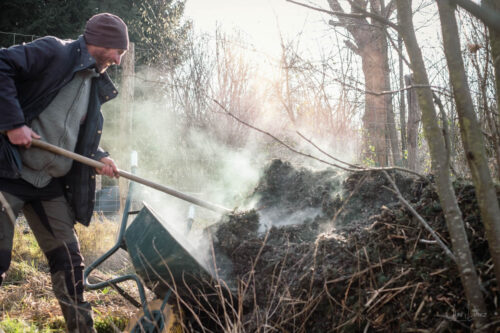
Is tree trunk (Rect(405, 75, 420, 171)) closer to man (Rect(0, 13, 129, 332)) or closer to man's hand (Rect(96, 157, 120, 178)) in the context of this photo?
man's hand (Rect(96, 157, 120, 178))

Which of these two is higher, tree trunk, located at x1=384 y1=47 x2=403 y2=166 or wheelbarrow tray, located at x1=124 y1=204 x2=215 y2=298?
tree trunk, located at x1=384 y1=47 x2=403 y2=166

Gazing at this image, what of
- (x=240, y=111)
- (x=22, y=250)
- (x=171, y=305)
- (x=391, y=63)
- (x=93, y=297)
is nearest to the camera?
(x=171, y=305)

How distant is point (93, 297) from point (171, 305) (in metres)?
1.59

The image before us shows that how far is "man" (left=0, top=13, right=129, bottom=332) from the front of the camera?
2.35 meters

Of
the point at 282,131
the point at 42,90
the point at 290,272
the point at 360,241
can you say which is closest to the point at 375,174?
the point at 360,241

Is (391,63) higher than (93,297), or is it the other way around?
(391,63)

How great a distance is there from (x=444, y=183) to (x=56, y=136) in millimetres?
2379

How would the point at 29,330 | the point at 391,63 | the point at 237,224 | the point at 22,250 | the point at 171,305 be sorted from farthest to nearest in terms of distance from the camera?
the point at 391,63 < the point at 22,250 < the point at 29,330 < the point at 237,224 < the point at 171,305

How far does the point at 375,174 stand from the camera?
8.92 feet

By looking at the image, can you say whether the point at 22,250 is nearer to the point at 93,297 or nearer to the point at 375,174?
the point at 93,297

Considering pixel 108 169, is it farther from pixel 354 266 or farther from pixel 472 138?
pixel 472 138

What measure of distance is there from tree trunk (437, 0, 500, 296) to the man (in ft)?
7.14

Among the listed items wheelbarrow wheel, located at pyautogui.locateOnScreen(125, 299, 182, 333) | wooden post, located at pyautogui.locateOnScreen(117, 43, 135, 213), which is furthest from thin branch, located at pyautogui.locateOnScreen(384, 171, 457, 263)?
wooden post, located at pyautogui.locateOnScreen(117, 43, 135, 213)

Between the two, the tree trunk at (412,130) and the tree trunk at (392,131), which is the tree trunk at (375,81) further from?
the tree trunk at (412,130)
